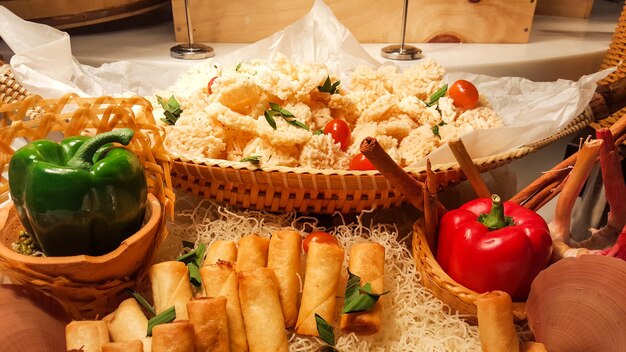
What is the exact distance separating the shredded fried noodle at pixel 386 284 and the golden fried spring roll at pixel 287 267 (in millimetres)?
43

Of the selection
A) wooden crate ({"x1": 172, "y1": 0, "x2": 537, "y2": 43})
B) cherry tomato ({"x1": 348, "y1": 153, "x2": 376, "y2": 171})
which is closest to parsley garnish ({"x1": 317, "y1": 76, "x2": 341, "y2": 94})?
cherry tomato ({"x1": 348, "y1": 153, "x2": 376, "y2": 171})

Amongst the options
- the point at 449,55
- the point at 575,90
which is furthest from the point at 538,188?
the point at 449,55

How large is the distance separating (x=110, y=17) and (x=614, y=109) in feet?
6.21

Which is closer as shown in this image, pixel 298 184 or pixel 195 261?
pixel 195 261

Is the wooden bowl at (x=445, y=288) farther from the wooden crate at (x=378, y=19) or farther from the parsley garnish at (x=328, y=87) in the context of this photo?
the wooden crate at (x=378, y=19)

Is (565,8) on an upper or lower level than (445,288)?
upper

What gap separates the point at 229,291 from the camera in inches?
31.8

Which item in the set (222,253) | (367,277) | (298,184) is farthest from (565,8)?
(222,253)

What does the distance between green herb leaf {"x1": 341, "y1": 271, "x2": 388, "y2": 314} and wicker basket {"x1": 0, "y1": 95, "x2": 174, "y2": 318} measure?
1.13 feet

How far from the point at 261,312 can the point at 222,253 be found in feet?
0.55

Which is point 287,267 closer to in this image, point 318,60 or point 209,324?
point 209,324

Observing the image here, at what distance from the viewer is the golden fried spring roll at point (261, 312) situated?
76 cm

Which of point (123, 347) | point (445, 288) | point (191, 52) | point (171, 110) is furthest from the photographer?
point (191, 52)

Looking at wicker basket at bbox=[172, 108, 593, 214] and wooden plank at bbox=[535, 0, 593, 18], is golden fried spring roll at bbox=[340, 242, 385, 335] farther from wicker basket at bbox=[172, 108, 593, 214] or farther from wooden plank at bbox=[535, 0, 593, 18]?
wooden plank at bbox=[535, 0, 593, 18]
